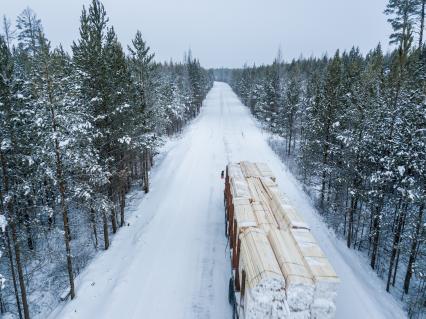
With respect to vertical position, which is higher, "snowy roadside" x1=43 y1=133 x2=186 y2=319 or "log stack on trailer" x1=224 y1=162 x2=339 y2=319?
"log stack on trailer" x1=224 y1=162 x2=339 y2=319

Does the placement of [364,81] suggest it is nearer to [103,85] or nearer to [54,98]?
[103,85]

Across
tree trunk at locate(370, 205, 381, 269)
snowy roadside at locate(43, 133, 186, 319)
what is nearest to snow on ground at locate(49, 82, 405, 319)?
snowy roadside at locate(43, 133, 186, 319)

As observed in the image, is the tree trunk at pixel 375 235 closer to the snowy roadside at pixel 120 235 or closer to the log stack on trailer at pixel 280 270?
the log stack on trailer at pixel 280 270

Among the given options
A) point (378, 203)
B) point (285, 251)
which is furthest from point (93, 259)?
point (378, 203)

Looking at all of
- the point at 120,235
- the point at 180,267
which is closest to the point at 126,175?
the point at 120,235

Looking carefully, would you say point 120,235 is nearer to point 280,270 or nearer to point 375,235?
point 280,270

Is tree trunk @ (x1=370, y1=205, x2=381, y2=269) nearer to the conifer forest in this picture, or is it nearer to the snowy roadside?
the conifer forest
